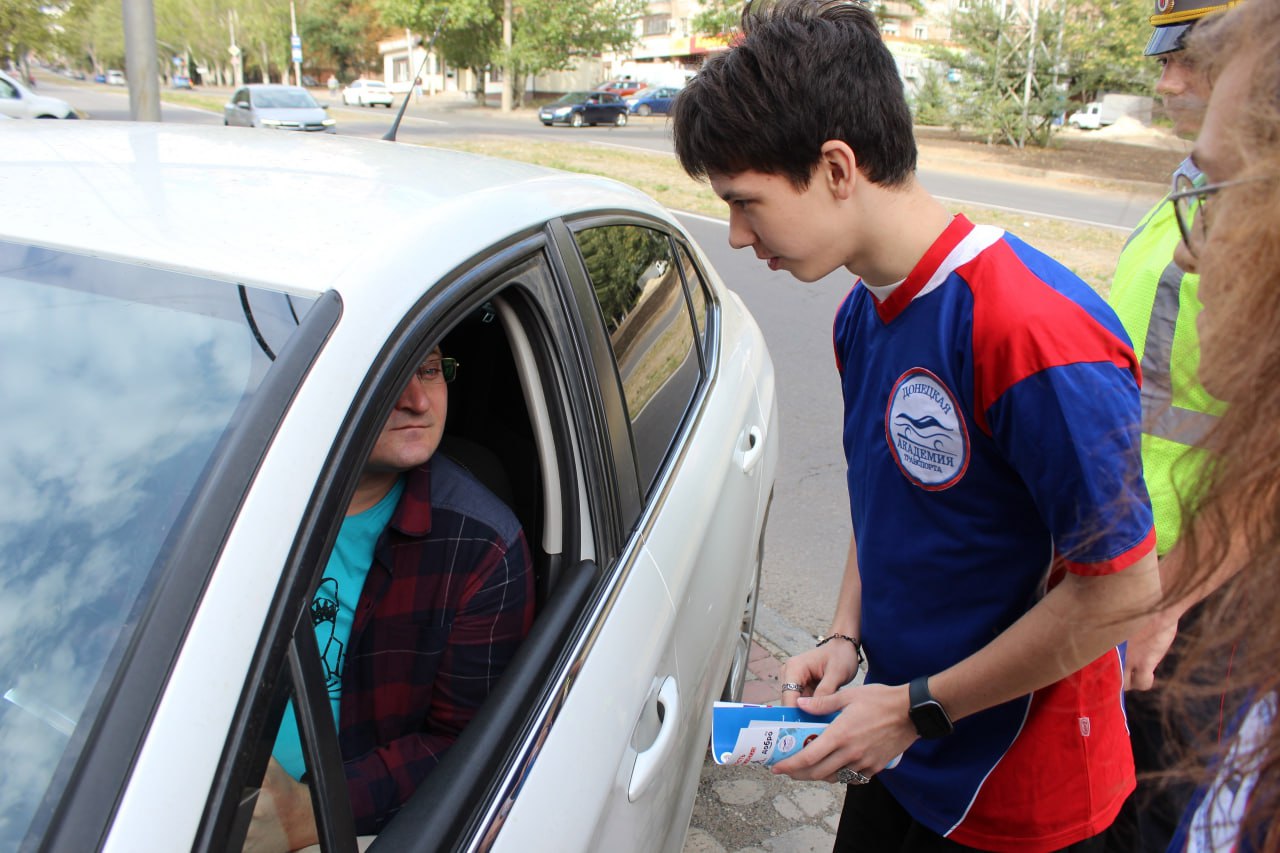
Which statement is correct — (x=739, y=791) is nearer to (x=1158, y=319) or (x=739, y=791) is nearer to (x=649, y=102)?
(x=1158, y=319)

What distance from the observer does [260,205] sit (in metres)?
1.39

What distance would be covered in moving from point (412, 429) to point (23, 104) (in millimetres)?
18409

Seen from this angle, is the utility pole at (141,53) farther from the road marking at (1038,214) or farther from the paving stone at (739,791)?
the road marking at (1038,214)

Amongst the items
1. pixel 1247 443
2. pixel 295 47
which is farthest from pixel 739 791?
pixel 295 47

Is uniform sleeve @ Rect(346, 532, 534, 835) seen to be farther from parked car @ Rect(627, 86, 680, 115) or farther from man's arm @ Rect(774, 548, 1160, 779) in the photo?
parked car @ Rect(627, 86, 680, 115)

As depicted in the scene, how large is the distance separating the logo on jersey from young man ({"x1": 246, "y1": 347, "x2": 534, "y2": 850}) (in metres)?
0.68

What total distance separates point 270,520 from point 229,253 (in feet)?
1.46

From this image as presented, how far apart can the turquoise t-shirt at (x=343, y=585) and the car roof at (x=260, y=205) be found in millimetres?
423

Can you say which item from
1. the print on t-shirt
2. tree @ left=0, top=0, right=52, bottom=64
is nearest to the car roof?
the print on t-shirt

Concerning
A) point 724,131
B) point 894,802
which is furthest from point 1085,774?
point 724,131

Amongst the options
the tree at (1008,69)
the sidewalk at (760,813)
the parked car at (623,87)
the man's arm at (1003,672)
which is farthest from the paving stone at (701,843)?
the parked car at (623,87)

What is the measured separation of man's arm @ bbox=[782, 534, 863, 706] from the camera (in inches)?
63.2

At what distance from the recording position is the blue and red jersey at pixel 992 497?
1.15 m

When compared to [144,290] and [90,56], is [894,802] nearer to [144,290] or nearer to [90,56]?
[144,290]
